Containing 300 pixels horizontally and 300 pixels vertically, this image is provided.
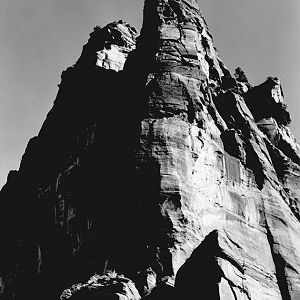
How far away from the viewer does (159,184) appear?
56.6 meters

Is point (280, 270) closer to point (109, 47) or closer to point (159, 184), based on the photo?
point (159, 184)

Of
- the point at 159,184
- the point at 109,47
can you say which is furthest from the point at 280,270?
the point at 109,47

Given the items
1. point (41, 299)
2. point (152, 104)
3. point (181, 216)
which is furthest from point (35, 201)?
point (181, 216)

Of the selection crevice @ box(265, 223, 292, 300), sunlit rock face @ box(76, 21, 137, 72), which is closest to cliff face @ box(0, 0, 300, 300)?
crevice @ box(265, 223, 292, 300)

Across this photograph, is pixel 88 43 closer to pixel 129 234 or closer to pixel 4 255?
pixel 4 255

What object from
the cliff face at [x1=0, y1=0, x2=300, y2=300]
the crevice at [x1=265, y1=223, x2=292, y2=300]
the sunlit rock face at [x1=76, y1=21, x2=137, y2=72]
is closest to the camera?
the cliff face at [x1=0, y1=0, x2=300, y2=300]

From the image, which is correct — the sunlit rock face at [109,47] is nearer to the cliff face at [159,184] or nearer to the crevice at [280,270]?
the cliff face at [159,184]

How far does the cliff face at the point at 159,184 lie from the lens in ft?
173

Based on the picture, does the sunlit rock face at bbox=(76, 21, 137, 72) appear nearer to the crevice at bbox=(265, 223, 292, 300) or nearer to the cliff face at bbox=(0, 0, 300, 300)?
the cliff face at bbox=(0, 0, 300, 300)

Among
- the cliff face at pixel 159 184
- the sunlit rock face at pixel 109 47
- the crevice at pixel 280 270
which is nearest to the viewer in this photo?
the cliff face at pixel 159 184

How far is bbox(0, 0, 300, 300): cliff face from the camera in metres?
52.8

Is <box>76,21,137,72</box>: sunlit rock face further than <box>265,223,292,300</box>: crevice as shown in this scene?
Yes

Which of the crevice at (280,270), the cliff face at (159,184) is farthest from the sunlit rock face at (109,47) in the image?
the crevice at (280,270)

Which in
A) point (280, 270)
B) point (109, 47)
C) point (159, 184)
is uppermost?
point (109, 47)
